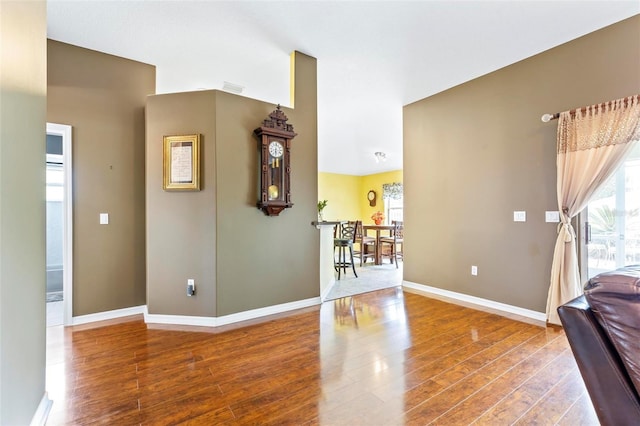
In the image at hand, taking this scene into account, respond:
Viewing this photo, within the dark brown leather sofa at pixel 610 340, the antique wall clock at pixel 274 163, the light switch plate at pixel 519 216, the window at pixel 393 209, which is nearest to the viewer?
the dark brown leather sofa at pixel 610 340

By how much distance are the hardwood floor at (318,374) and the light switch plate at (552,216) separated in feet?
3.50

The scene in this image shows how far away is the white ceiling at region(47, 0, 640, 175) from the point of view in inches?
98.9

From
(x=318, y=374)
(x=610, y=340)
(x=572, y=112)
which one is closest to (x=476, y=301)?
(x=572, y=112)

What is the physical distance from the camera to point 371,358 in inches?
87.6

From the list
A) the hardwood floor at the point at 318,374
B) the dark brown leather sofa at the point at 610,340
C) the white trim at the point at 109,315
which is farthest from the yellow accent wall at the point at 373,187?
the dark brown leather sofa at the point at 610,340

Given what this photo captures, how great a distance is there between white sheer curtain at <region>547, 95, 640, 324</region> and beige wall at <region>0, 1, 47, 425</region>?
3.90 metres

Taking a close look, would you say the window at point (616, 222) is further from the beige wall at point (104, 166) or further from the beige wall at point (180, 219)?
the beige wall at point (104, 166)

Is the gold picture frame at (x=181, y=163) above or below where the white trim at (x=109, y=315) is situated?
above

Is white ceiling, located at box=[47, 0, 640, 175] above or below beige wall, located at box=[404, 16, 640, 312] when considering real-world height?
above

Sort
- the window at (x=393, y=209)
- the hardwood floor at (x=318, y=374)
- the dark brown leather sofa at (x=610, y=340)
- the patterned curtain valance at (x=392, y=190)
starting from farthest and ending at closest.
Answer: the window at (x=393, y=209), the patterned curtain valance at (x=392, y=190), the hardwood floor at (x=318, y=374), the dark brown leather sofa at (x=610, y=340)

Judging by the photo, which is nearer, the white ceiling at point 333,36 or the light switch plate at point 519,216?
the white ceiling at point 333,36

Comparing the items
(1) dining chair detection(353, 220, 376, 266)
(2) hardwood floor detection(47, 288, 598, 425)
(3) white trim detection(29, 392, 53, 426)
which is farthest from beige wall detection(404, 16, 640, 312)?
(3) white trim detection(29, 392, 53, 426)

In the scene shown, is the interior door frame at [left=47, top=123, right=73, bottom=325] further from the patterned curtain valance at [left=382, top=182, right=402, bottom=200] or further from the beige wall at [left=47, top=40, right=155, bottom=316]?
the patterned curtain valance at [left=382, top=182, right=402, bottom=200]

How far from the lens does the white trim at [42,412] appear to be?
4.78ft
